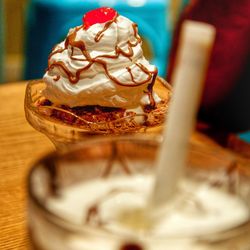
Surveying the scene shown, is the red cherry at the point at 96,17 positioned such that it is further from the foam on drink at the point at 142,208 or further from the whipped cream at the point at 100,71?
the foam on drink at the point at 142,208

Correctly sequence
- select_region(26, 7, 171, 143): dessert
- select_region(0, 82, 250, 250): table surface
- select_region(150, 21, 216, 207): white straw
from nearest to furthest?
select_region(150, 21, 216, 207): white straw < select_region(0, 82, 250, 250): table surface < select_region(26, 7, 171, 143): dessert

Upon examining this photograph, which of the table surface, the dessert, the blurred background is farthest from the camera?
the blurred background

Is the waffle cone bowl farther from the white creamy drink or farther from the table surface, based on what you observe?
the white creamy drink

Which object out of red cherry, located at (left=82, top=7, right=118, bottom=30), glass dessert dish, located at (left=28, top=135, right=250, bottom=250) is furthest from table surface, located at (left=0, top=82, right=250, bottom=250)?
red cherry, located at (left=82, top=7, right=118, bottom=30)

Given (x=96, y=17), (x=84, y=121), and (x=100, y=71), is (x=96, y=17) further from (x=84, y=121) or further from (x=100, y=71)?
(x=84, y=121)

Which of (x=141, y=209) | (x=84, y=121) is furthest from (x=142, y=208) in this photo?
(x=84, y=121)

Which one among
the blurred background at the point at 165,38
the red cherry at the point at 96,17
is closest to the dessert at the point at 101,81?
the red cherry at the point at 96,17

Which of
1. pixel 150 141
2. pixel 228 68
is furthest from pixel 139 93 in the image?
pixel 228 68

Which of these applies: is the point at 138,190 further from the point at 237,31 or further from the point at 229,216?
the point at 237,31
